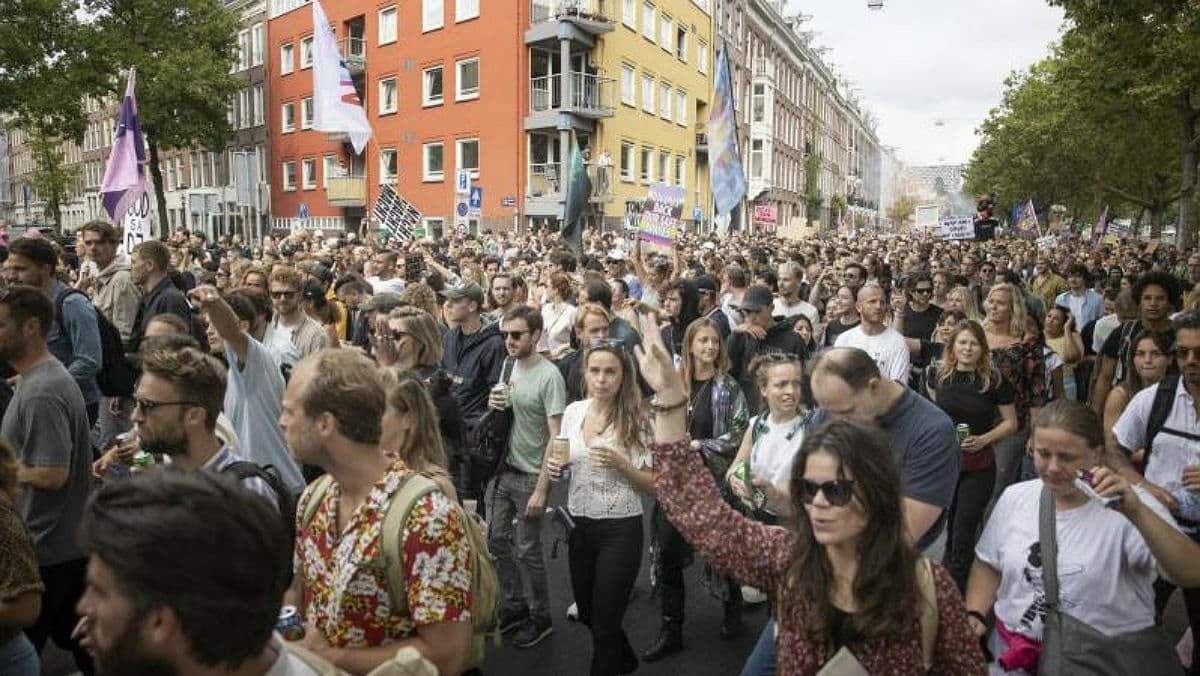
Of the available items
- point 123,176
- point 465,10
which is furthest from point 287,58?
point 123,176

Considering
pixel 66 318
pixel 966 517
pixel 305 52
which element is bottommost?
pixel 966 517

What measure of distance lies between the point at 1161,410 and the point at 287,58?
146 feet

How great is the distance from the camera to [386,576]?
2.17 metres

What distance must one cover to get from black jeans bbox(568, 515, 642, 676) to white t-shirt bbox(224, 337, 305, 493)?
1431mm

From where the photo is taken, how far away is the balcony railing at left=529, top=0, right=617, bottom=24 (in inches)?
1185

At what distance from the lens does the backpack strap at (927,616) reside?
86.7 inches

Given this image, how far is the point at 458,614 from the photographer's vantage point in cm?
217

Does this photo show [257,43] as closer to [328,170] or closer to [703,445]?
[328,170]

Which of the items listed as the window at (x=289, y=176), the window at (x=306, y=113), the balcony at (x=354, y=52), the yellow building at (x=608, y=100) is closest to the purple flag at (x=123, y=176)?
the yellow building at (x=608, y=100)

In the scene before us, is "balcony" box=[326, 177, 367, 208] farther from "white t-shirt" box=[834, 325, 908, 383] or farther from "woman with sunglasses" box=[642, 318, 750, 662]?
"woman with sunglasses" box=[642, 318, 750, 662]

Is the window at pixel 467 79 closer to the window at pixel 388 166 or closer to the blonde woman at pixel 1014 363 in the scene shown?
the window at pixel 388 166

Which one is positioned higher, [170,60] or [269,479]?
[170,60]

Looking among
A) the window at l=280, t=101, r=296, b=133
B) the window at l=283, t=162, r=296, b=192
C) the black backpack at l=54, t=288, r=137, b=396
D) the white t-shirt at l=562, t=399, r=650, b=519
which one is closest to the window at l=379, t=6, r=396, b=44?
the window at l=280, t=101, r=296, b=133

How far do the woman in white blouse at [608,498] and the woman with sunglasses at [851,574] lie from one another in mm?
1707
